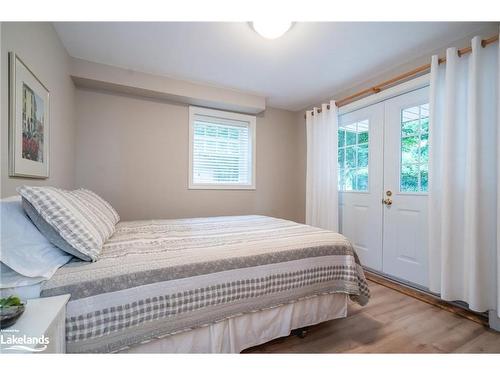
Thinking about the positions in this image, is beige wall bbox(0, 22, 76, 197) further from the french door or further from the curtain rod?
the french door

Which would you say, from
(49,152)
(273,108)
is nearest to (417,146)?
(273,108)

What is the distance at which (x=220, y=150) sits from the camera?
3.28 meters

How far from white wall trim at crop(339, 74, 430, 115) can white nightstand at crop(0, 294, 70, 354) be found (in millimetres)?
3093

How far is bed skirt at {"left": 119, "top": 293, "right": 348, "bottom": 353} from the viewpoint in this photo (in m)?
1.14

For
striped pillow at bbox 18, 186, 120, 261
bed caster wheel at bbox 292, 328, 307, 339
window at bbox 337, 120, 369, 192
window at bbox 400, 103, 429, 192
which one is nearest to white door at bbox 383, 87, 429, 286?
window at bbox 400, 103, 429, 192

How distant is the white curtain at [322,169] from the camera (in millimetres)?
2961

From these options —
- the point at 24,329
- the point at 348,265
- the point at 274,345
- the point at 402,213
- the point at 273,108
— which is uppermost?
the point at 273,108

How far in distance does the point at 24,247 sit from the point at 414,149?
307 centimetres

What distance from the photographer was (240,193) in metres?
3.38

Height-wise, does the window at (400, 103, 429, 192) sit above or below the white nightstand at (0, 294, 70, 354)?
above

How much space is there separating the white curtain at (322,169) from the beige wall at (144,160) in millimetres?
704

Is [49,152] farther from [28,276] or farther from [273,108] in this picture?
[273,108]
